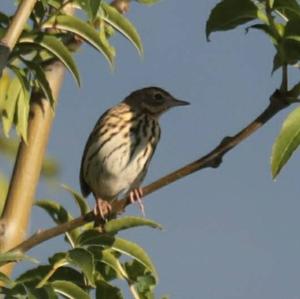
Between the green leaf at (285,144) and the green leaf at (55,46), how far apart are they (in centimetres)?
115

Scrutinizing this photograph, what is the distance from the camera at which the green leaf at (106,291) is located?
152 inches

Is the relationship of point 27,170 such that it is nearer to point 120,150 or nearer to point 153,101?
point 120,150

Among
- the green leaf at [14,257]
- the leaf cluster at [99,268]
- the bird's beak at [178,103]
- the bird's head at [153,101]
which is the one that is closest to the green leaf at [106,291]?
the leaf cluster at [99,268]

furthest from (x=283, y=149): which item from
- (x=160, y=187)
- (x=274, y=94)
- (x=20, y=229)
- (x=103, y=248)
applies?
(x=20, y=229)

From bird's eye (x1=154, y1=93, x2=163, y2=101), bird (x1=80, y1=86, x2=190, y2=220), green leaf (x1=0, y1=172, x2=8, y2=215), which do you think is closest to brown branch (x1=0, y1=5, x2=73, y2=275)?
green leaf (x1=0, y1=172, x2=8, y2=215)

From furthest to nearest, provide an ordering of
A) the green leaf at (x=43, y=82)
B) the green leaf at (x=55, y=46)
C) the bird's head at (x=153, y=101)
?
the bird's head at (x=153, y=101)
the green leaf at (x=43, y=82)
the green leaf at (x=55, y=46)

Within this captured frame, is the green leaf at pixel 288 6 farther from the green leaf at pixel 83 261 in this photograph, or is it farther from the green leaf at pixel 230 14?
the green leaf at pixel 83 261

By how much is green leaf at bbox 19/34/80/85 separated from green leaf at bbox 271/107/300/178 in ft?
3.78

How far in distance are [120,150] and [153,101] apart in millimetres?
1072

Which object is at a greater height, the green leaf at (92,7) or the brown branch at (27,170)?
the green leaf at (92,7)

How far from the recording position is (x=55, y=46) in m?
4.21

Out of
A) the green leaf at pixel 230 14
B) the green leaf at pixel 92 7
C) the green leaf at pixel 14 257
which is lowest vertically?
the green leaf at pixel 14 257

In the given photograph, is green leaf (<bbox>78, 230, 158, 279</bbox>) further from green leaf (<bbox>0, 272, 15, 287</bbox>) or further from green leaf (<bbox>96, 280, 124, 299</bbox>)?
green leaf (<bbox>0, 272, 15, 287</bbox>)

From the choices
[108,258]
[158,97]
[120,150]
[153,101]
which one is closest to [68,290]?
[108,258]
